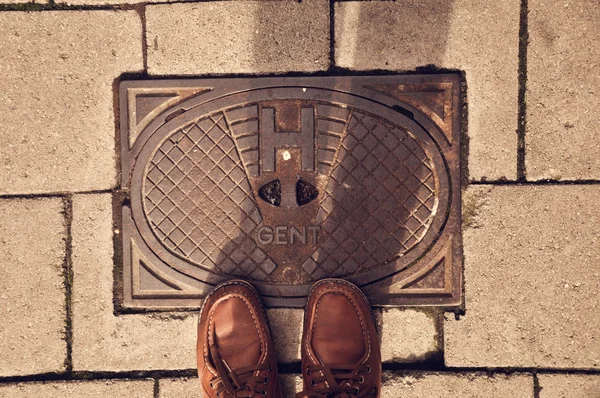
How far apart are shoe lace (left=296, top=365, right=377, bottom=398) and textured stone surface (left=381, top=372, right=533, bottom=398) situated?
21 centimetres

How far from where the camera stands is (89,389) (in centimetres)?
206

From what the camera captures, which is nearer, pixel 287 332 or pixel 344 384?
pixel 344 384

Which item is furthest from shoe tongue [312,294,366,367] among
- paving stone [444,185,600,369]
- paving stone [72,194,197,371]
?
paving stone [72,194,197,371]

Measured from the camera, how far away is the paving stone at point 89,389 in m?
2.06

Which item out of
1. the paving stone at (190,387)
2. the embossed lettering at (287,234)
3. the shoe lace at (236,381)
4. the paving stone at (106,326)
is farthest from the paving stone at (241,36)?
the paving stone at (190,387)

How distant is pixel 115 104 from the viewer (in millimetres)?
2047

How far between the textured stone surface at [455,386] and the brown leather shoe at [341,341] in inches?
7.4

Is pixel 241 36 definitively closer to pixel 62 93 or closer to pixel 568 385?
pixel 62 93

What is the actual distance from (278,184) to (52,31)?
55.9 inches

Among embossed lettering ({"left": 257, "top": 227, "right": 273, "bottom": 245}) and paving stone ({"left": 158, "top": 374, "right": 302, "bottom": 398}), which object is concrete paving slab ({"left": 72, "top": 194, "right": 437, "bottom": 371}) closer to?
paving stone ({"left": 158, "top": 374, "right": 302, "bottom": 398})

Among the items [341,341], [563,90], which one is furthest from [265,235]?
[563,90]

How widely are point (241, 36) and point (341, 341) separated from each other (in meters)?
1.66

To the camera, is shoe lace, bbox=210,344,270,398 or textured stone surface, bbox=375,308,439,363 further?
textured stone surface, bbox=375,308,439,363

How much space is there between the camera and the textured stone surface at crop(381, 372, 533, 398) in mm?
2035
